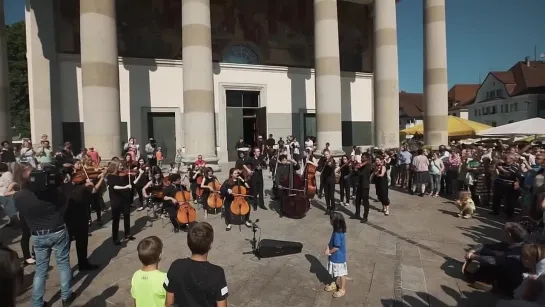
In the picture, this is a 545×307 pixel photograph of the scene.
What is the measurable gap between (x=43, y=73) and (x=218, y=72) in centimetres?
842

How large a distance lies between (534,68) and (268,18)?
1695 inches

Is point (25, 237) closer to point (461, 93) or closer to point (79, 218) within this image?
point (79, 218)

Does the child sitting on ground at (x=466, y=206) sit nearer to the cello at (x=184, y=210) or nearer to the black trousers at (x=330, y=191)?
the black trousers at (x=330, y=191)

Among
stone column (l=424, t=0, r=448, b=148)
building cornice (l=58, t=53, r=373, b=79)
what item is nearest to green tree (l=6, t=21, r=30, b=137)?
building cornice (l=58, t=53, r=373, b=79)

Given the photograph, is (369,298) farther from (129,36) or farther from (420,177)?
(129,36)

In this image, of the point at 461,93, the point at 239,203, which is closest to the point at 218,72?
the point at 239,203

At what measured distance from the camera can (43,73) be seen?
15.6m

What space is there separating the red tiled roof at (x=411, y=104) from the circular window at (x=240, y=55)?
46.0 metres

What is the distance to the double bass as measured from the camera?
8.63 m

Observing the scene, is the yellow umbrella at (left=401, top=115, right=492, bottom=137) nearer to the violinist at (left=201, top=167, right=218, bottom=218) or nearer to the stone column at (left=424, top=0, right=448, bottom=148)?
the stone column at (left=424, top=0, right=448, bottom=148)

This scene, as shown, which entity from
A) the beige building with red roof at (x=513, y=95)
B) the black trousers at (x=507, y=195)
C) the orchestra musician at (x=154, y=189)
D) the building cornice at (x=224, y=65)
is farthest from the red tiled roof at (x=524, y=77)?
the orchestra musician at (x=154, y=189)

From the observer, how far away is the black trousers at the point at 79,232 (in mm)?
5375

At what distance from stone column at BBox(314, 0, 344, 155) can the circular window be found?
17.5 ft

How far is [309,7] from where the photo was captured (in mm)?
20688
